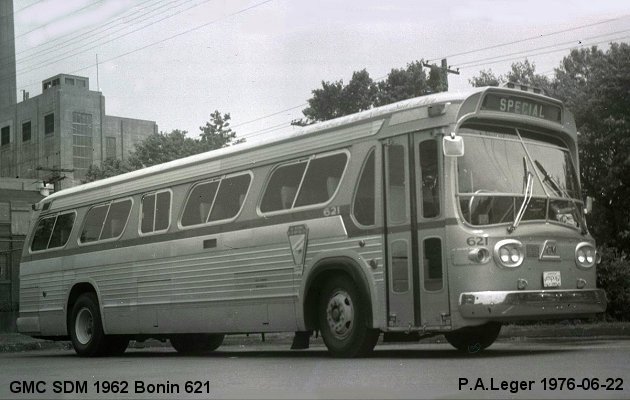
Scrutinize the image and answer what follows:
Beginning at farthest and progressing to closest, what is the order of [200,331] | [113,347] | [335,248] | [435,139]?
[113,347]
[200,331]
[335,248]
[435,139]

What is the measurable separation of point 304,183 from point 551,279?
3.55 m

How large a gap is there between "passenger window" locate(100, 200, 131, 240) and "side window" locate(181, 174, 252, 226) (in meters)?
1.91

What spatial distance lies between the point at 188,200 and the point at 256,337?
9.85 metres

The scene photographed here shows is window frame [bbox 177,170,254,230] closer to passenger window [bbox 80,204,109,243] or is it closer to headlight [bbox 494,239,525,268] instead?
passenger window [bbox 80,204,109,243]

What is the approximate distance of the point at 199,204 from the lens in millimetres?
15508

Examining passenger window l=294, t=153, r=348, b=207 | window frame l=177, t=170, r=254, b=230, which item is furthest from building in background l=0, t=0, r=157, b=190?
passenger window l=294, t=153, r=348, b=207

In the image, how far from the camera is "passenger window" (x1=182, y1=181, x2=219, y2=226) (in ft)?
50.2

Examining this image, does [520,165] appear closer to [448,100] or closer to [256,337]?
[448,100]

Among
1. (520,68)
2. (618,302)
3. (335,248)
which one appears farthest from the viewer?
(520,68)

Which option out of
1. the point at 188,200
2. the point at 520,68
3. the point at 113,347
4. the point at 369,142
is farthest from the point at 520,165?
the point at 520,68

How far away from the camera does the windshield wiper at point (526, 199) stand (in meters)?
11.6

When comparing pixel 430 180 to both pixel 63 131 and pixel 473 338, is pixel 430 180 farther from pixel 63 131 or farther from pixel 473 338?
pixel 63 131

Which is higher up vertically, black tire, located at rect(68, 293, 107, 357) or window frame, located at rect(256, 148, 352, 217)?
window frame, located at rect(256, 148, 352, 217)

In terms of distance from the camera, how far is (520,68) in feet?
163
